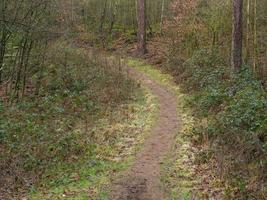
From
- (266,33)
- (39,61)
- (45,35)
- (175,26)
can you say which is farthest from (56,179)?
(175,26)

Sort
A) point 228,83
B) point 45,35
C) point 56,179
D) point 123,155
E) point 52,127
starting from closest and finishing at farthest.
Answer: point 56,179, point 123,155, point 52,127, point 228,83, point 45,35

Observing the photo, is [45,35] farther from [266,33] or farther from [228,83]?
[266,33]

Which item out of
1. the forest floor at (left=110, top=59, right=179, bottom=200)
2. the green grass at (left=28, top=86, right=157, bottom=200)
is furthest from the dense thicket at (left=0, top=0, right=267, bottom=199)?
the forest floor at (left=110, top=59, right=179, bottom=200)

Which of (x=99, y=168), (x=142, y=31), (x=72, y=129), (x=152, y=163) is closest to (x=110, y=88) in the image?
(x=72, y=129)

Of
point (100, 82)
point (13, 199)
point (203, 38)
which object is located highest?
point (203, 38)

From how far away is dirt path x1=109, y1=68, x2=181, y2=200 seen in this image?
9.58 m

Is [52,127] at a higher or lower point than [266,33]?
lower

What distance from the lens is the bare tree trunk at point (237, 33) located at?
15008mm

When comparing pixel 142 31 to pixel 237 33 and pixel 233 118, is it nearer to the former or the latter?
pixel 237 33

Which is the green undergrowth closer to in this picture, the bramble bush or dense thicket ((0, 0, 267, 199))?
dense thicket ((0, 0, 267, 199))

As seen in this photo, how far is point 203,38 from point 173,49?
2.27m

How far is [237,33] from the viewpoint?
15211 mm

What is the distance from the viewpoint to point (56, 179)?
10.5 m

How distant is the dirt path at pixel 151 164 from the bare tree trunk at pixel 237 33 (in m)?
2.90
